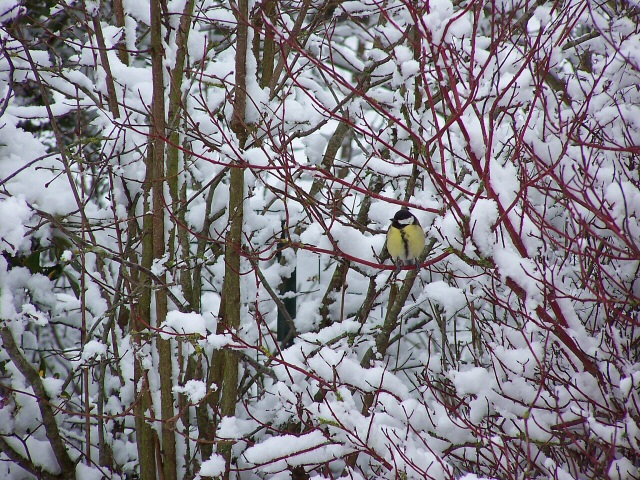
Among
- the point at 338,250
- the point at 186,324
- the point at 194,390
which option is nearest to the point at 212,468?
the point at 194,390

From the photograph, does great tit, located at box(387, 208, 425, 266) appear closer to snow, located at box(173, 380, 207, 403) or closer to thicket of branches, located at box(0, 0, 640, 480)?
thicket of branches, located at box(0, 0, 640, 480)

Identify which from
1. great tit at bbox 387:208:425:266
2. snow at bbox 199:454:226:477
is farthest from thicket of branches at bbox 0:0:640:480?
great tit at bbox 387:208:425:266

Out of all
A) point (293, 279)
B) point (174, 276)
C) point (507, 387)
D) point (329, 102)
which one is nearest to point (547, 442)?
point (507, 387)

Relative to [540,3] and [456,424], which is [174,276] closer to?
[456,424]

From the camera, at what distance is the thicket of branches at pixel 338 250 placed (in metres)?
2.36

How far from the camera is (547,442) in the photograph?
235cm

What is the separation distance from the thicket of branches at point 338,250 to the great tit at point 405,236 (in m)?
0.15

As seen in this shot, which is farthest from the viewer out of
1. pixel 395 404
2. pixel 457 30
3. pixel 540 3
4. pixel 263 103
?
pixel 540 3

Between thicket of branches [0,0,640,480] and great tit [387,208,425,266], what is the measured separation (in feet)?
0.51

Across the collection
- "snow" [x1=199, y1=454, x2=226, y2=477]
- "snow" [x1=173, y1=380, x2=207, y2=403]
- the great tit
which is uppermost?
the great tit

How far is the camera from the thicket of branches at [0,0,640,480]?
2357 mm

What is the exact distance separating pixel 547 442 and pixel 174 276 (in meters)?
2.10

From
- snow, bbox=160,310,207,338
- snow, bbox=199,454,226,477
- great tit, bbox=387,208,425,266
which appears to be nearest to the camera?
snow, bbox=160,310,207,338

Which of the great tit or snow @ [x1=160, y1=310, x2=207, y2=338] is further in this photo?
the great tit
